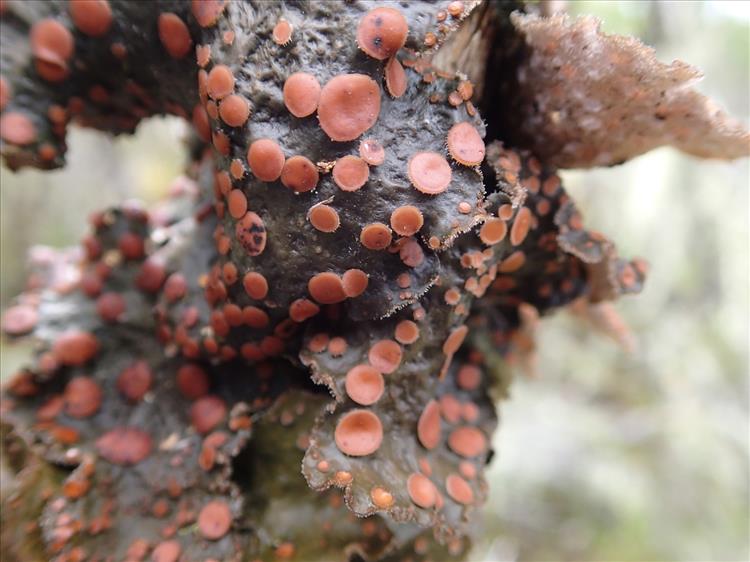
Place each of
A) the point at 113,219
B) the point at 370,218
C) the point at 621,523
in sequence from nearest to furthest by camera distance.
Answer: the point at 370,218 < the point at 113,219 < the point at 621,523

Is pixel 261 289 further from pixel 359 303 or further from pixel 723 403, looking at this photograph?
pixel 723 403

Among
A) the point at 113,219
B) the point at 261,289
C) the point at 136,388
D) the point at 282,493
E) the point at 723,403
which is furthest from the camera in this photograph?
the point at 723,403

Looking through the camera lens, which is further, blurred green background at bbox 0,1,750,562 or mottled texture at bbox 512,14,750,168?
blurred green background at bbox 0,1,750,562

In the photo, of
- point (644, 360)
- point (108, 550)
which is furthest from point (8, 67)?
point (644, 360)

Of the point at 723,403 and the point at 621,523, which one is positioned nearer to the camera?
the point at 621,523

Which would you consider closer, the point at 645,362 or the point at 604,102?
the point at 604,102

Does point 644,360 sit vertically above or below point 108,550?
above

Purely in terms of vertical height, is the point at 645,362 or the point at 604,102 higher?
the point at 604,102

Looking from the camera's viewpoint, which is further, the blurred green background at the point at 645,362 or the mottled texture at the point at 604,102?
the blurred green background at the point at 645,362
